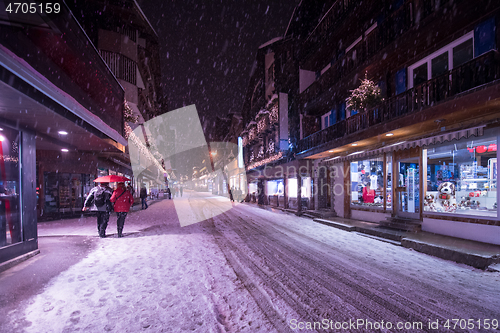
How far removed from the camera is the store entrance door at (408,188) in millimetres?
9492

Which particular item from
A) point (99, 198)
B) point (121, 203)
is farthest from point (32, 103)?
point (121, 203)

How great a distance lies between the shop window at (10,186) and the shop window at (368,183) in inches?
507

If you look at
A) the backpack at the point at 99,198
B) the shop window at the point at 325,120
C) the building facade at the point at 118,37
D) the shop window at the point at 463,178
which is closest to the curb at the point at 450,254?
the shop window at the point at 463,178

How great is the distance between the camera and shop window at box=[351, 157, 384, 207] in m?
11.5

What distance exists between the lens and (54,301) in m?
3.70

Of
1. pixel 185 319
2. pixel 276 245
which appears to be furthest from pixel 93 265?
pixel 276 245

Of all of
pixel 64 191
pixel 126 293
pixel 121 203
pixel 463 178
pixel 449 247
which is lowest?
pixel 449 247

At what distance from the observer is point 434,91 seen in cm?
784

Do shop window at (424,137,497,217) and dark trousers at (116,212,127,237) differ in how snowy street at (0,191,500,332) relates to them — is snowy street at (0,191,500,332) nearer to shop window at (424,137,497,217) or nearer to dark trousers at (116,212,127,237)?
dark trousers at (116,212,127,237)

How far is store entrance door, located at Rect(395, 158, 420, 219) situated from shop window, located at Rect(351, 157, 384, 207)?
1003 millimetres

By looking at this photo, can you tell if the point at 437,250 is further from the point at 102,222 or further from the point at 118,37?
the point at 118,37

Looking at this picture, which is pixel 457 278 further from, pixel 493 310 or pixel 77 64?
pixel 77 64

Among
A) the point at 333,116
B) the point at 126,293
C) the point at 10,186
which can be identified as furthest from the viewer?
the point at 333,116

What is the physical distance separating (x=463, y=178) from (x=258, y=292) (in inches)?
320
